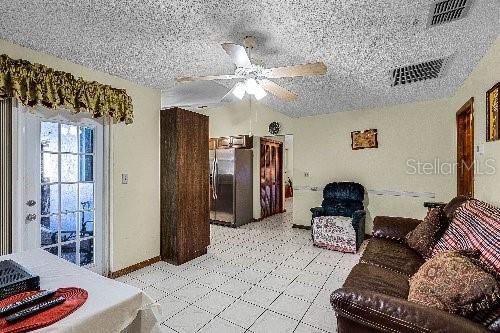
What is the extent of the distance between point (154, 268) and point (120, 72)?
2575 millimetres

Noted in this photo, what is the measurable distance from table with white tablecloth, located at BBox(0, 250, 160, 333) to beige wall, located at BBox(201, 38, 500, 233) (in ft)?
13.9

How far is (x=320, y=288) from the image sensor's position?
10.0 ft

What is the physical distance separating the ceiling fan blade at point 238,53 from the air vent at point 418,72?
2041 mm

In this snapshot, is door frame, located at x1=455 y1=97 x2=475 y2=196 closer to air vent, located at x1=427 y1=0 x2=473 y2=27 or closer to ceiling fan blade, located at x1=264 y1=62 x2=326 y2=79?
air vent, located at x1=427 y1=0 x2=473 y2=27

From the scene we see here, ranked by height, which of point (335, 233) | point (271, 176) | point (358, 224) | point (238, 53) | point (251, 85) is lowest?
point (335, 233)

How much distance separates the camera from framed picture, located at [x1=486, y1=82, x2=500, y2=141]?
2.43 meters

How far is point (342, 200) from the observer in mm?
5227

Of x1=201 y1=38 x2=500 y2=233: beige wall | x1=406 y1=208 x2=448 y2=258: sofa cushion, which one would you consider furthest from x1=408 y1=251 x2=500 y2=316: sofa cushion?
x1=201 y1=38 x2=500 y2=233: beige wall

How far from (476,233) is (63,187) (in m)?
A: 3.88

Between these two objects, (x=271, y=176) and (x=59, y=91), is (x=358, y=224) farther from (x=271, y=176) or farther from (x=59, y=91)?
(x=59, y=91)

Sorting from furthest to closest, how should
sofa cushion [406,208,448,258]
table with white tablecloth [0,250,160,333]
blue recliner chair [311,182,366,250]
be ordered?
blue recliner chair [311,182,366,250] → sofa cushion [406,208,448,258] → table with white tablecloth [0,250,160,333]

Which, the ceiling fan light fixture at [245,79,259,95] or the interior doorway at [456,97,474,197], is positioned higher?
the ceiling fan light fixture at [245,79,259,95]

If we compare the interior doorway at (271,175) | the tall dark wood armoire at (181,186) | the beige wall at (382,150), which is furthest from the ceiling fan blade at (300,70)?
the interior doorway at (271,175)

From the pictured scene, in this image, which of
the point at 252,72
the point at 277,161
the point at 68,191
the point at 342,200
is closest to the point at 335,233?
the point at 342,200
